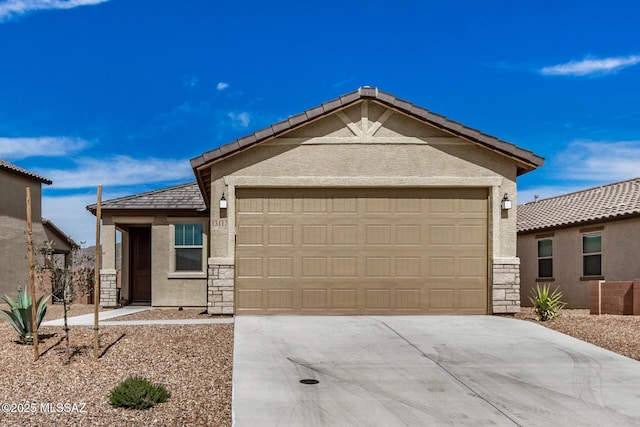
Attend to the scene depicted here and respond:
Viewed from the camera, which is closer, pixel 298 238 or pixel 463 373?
Answer: pixel 463 373

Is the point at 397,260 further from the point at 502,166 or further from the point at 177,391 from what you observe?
the point at 177,391

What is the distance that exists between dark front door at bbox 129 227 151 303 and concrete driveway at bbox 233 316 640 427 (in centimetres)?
848

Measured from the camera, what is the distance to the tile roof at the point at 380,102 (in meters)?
13.1

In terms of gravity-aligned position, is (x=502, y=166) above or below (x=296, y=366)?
above

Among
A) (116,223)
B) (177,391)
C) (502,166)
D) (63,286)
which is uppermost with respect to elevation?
(502,166)

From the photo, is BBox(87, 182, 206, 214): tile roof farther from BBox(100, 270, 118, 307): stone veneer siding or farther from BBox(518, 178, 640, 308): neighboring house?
BBox(518, 178, 640, 308): neighboring house

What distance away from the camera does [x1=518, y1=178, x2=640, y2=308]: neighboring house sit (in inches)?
682

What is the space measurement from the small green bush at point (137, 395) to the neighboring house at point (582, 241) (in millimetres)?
14472

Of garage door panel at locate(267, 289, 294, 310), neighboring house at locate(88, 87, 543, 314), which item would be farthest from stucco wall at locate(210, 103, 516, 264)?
garage door panel at locate(267, 289, 294, 310)

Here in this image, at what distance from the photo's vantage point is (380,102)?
1339 centimetres

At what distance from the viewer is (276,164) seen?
13289mm

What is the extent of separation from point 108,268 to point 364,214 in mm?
8856

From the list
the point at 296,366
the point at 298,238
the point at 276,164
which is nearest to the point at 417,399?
the point at 296,366

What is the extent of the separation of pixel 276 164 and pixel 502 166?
16.8 feet
